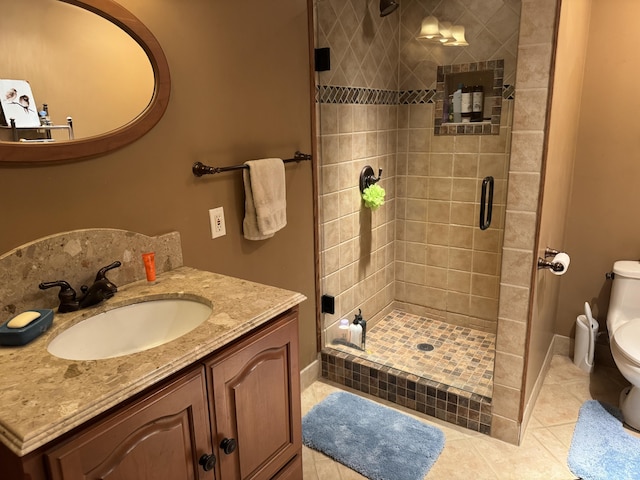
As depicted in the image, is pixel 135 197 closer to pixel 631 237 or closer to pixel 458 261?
pixel 458 261

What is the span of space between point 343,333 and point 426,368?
521 millimetres

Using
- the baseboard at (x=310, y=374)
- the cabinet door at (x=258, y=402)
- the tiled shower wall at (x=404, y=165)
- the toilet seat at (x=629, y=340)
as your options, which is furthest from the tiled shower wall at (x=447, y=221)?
the cabinet door at (x=258, y=402)

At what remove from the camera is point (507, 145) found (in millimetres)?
2766

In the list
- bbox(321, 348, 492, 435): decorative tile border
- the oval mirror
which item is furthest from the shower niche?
the oval mirror

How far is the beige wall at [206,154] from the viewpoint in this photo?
4.55 ft

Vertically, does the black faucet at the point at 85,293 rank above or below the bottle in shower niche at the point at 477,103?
below

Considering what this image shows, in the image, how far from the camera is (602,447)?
6.75 ft

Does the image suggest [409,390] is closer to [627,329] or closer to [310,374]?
[310,374]

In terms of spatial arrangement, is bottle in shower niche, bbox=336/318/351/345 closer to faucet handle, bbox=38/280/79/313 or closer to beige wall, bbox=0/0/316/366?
beige wall, bbox=0/0/316/366

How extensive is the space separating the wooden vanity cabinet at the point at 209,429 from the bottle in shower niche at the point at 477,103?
6.57 feet

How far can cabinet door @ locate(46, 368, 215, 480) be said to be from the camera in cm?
90

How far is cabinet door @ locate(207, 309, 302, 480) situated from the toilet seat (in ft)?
5.00

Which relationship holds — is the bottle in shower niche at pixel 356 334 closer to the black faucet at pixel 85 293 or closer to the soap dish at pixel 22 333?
the black faucet at pixel 85 293

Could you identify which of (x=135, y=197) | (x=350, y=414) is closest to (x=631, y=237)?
(x=350, y=414)
